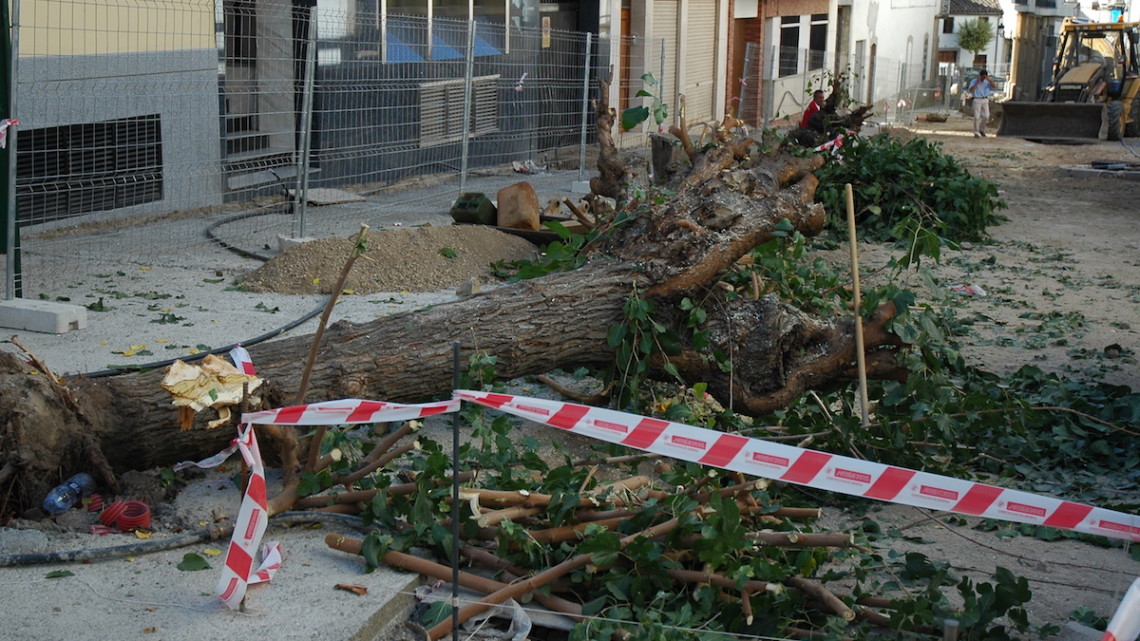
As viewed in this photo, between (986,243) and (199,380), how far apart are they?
31.1 feet

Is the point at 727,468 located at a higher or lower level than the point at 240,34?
lower

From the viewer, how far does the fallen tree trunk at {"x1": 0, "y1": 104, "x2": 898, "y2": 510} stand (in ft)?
14.0

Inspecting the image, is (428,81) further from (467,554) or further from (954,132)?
(954,132)

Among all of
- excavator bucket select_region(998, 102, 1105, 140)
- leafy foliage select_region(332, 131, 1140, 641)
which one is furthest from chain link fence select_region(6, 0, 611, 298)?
excavator bucket select_region(998, 102, 1105, 140)

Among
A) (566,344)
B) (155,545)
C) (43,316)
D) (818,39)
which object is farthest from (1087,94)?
(155,545)

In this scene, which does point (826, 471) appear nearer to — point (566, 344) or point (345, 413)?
point (345, 413)

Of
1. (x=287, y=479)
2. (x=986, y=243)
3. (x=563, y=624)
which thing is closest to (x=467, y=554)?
(x=563, y=624)

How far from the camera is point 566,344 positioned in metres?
5.23

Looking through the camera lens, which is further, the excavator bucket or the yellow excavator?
the yellow excavator

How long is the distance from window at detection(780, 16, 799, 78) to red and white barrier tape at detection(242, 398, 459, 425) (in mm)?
21735

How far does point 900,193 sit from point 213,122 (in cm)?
688

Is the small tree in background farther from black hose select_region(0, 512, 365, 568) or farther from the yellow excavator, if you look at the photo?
black hose select_region(0, 512, 365, 568)

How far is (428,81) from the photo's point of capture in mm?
12281

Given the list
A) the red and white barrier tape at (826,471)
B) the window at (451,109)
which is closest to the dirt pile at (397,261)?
the window at (451,109)
